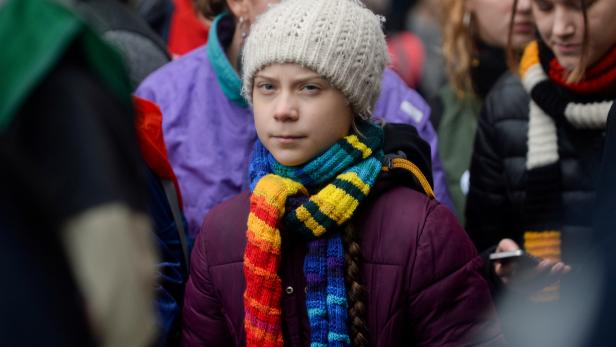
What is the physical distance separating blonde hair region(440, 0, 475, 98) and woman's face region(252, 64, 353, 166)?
1.82 m

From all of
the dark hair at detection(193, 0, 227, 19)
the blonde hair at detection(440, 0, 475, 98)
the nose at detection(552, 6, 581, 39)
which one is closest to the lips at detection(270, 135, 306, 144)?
the nose at detection(552, 6, 581, 39)

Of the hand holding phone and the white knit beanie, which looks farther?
the hand holding phone

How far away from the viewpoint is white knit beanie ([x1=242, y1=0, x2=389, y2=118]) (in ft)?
9.39

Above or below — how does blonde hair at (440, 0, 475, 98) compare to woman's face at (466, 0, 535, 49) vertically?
below

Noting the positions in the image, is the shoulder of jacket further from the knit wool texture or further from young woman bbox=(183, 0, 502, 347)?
the knit wool texture

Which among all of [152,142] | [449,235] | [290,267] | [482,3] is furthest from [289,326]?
[482,3]

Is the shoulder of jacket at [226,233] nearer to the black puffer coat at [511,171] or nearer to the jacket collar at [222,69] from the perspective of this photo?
the jacket collar at [222,69]

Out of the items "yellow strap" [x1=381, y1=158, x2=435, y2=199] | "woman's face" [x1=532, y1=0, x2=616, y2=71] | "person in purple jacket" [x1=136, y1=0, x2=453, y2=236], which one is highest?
"woman's face" [x1=532, y1=0, x2=616, y2=71]

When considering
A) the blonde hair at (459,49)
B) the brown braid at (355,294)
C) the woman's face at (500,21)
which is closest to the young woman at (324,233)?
the brown braid at (355,294)

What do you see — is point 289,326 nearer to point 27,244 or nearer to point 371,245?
point 371,245

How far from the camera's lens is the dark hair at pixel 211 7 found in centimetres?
411

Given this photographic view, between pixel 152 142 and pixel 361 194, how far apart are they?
78 cm

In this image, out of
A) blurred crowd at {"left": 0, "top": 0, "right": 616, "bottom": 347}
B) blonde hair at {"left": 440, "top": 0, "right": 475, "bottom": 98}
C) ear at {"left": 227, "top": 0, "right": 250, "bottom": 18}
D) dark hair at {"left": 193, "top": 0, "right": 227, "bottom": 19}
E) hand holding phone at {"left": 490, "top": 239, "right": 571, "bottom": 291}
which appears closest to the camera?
blurred crowd at {"left": 0, "top": 0, "right": 616, "bottom": 347}

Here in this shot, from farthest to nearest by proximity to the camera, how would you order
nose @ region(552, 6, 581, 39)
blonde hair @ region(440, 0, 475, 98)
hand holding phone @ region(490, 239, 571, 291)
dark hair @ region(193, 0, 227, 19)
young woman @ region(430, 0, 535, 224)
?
blonde hair @ region(440, 0, 475, 98), young woman @ region(430, 0, 535, 224), dark hair @ region(193, 0, 227, 19), nose @ region(552, 6, 581, 39), hand holding phone @ region(490, 239, 571, 291)
